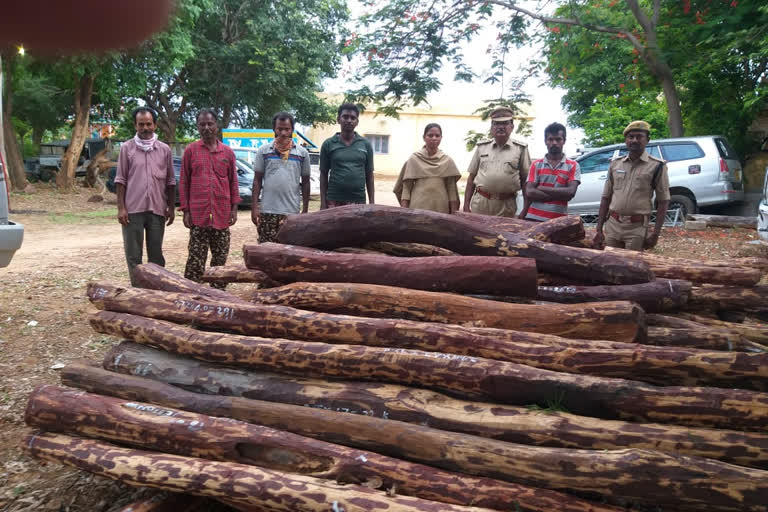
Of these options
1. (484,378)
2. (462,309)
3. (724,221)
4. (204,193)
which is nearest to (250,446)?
(484,378)

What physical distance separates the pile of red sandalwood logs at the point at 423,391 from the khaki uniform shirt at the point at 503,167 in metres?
2.25

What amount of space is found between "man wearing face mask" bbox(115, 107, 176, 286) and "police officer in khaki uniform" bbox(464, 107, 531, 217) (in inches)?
113

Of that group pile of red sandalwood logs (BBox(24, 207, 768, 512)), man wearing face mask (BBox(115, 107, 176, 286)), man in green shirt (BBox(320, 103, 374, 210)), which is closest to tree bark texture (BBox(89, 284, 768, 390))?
pile of red sandalwood logs (BBox(24, 207, 768, 512))

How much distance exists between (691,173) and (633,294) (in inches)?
349

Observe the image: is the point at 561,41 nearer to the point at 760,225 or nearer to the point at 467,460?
the point at 760,225

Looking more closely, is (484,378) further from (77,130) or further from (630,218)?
(77,130)

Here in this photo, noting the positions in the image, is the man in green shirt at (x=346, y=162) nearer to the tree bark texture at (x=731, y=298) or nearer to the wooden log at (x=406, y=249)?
the wooden log at (x=406, y=249)

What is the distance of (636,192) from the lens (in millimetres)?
5188

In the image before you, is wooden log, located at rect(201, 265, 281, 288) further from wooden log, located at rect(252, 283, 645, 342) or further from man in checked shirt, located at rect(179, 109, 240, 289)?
man in checked shirt, located at rect(179, 109, 240, 289)

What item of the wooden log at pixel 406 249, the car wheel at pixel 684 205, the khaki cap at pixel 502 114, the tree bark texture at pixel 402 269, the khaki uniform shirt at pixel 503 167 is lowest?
the tree bark texture at pixel 402 269

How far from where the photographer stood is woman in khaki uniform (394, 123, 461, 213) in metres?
5.41

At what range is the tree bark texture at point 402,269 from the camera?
2760 mm

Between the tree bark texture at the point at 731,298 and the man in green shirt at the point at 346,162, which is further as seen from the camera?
the man in green shirt at the point at 346,162

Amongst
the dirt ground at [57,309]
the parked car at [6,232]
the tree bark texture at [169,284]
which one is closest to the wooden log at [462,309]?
the tree bark texture at [169,284]
